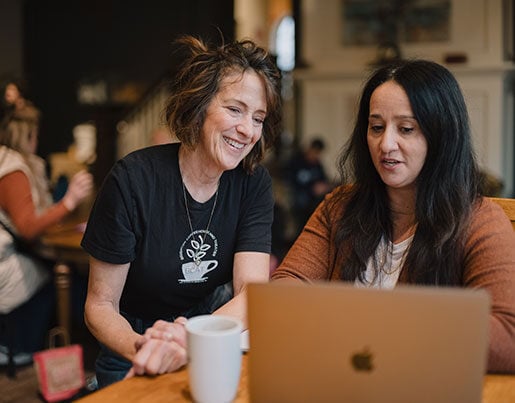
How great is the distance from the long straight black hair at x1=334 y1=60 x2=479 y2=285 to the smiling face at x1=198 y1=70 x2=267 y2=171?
0.86ft

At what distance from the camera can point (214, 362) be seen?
958mm

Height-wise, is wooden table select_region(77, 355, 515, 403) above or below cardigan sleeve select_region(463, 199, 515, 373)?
below

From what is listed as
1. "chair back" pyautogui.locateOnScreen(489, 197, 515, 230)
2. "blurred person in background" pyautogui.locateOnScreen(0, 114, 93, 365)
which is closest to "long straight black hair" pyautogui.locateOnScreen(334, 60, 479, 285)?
"chair back" pyautogui.locateOnScreen(489, 197, 515, 230)

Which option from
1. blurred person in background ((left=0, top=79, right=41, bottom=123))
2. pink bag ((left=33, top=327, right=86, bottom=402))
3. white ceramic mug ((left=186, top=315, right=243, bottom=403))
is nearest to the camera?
white ceramic mug ((left=186, top=315, right=243, bottom=403))

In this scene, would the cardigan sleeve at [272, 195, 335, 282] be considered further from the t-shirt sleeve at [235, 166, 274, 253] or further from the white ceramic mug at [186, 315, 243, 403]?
the white ceramic mug at [186, 315, 243, 403]

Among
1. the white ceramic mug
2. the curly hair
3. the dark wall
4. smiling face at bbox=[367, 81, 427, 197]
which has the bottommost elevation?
the white ceramic mug

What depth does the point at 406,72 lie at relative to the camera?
1399mm

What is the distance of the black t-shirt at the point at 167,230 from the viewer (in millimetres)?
1525

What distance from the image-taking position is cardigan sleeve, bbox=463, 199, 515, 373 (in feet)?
3.70

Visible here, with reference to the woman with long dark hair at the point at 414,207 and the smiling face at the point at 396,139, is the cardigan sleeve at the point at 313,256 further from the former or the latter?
the smiling face at the point at 396,139

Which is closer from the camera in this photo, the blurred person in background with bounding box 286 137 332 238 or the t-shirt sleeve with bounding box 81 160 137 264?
the t-shirt sleeve with bounding box 81 160 137 264

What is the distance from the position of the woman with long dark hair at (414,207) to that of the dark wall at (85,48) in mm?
7378

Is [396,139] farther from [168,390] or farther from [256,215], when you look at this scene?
[168,390]

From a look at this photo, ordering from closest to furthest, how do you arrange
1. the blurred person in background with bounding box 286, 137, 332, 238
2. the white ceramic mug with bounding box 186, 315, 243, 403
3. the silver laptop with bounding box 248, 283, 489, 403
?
the silver laptop with bounding box 248, 283, 489, 403 → the white ceramic mug with bounding box 186, 315, 243, 403 → the blurred person in background with bounding box 286, 137, 332, 238
